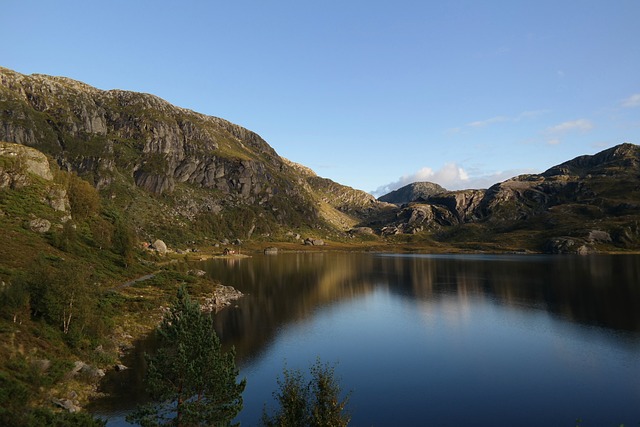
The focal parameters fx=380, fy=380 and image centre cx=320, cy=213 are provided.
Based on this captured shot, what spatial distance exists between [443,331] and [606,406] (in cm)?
3604

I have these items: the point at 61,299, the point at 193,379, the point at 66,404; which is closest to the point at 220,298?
the point at 61,299

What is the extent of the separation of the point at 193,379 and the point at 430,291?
108432mm

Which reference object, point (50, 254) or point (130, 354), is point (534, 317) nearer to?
point (130, 354)

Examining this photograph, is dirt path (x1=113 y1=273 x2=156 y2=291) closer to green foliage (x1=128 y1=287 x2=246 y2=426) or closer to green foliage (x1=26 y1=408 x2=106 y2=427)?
green foliage (x1=128 y1=287 x2=246 y2=426)

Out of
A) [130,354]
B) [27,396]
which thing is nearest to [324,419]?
[27,396]

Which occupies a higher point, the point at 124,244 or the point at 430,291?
the point at 124,244

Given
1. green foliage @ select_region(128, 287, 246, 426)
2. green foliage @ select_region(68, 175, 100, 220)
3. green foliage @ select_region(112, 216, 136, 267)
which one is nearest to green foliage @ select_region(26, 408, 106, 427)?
green foliage @ select_region(128, 287, 246, 426)

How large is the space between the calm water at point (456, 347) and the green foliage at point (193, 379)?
36.4ft

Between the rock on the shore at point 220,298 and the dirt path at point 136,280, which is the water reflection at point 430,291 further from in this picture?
the dirt path at point 136,280

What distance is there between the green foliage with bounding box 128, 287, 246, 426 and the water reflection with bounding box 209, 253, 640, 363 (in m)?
30.1

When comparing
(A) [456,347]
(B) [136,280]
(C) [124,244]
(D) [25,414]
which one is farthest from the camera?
(C) [124,244]

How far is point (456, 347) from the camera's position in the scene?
67.2 m

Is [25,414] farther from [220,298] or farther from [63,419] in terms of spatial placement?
[220,298]

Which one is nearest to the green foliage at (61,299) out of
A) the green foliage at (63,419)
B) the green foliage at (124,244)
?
the green foliage at (63,419)
